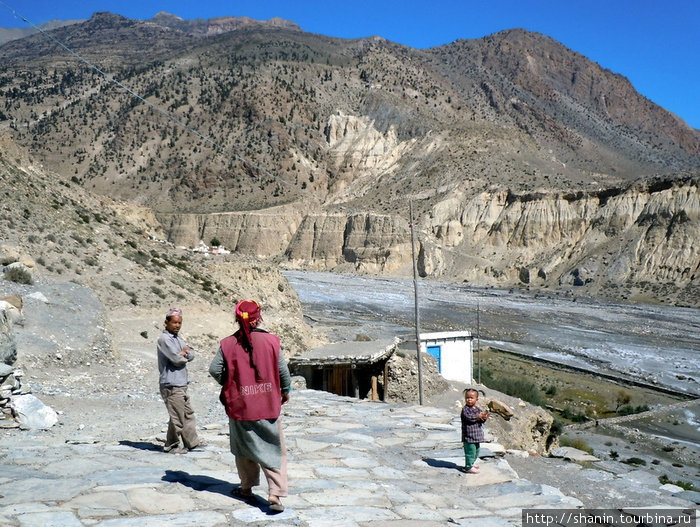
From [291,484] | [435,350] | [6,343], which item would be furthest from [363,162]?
[291,484]

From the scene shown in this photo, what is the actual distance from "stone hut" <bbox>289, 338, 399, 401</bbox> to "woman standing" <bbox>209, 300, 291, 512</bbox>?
905 centimetres

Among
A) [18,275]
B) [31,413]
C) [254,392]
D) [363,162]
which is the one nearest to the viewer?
[254,392]

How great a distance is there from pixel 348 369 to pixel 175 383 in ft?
26.9

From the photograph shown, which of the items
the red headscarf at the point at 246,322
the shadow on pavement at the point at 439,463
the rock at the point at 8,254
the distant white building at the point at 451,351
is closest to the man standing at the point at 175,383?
the red headscarf at the point at 246,322

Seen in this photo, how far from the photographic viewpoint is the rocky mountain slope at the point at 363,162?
227ft

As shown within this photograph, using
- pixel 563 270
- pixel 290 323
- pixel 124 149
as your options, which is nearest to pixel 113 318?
pixel 290 323

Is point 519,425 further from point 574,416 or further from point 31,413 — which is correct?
point 574,416

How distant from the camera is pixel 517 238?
7506cm

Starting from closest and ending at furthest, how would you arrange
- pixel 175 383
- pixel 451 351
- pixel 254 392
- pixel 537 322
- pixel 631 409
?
pixel 254 392
pixel 175 383
pixel 451 351
pixel 631 409
pixel 537 322

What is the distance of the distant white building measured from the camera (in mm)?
23438

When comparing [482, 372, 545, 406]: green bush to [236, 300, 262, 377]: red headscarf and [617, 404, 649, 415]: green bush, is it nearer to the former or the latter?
[617, 404, 649, 415]: green bush

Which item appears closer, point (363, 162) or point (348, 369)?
point (348, 369)

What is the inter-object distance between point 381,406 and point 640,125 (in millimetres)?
188359

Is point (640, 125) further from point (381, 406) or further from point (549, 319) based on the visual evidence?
point (381, 406)
